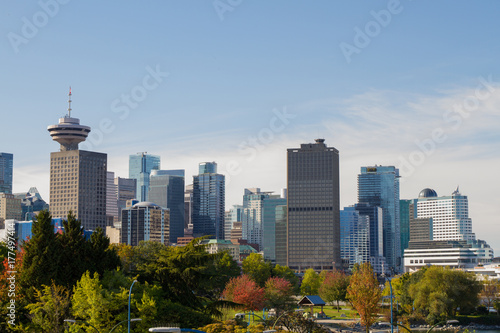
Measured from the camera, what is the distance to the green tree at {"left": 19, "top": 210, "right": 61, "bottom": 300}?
7238 cm

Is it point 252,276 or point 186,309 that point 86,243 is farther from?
point 252,276

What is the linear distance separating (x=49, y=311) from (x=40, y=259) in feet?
22.0

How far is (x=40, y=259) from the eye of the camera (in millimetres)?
72875

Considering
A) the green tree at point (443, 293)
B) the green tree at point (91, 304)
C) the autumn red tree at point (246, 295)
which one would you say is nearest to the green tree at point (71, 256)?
the green tree at point (91, 304)

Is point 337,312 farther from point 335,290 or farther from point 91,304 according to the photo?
point 91,304

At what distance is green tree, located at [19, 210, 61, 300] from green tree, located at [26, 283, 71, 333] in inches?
95.1

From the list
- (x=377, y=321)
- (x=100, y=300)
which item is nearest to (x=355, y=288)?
(x=377, y=321)

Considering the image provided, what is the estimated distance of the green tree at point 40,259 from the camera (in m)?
72.4

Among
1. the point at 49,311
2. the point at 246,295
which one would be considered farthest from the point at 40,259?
the point at 246,295

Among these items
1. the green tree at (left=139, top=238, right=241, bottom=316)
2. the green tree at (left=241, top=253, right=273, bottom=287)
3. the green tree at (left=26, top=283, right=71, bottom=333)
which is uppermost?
the green tree at (left=139, top=238, right=241, bottom=316)

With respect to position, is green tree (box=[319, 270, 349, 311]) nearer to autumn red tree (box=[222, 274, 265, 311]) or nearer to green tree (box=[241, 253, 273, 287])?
green tree (box=[241, 253, 273, 287])

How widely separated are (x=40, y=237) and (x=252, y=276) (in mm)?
105888

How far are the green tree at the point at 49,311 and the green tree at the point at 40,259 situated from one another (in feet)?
7.92

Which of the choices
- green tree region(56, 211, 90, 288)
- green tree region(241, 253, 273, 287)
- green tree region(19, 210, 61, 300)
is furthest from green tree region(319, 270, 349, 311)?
green tree region(19, 210, 61, 300)
